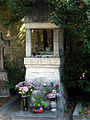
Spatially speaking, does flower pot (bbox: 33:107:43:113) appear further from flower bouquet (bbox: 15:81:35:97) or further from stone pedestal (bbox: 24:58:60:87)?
stone pedestal (bbox: 24:58:60:87)

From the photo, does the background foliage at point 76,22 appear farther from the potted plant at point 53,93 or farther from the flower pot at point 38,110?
the flower pot at point 38,110

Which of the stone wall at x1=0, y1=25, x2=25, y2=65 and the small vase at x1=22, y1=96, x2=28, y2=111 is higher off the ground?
the stone wall at x1=0, y1=25, x2=25, y2=65

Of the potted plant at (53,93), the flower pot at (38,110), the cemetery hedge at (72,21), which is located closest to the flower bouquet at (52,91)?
the potted plant at (53,93)

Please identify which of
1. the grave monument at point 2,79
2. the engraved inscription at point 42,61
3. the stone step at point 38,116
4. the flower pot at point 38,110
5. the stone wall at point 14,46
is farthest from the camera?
the stone wall at point 14,46

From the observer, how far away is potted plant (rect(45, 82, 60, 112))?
5812 millimetres

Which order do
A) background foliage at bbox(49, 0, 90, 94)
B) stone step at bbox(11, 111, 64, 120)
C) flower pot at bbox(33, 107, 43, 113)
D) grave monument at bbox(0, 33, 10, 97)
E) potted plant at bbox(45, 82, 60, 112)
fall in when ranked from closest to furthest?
background foliage at bbox(49, 0, 90, 94)
stone step at bbox(11, 111, 64, 120)
flower pot at bbox(33, 107, 43, 113)
potted plant at bbox(45, 82, 60, 112)
grave monument at bbox(0, 33, 10, 97)

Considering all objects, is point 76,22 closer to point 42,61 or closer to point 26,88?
point 42,61

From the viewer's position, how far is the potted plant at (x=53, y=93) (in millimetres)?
5812

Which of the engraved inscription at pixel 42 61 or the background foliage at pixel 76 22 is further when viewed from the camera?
the engraved inscription at pixel 42 61

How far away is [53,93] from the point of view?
5.83 m

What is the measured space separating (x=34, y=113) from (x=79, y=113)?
4.10ft

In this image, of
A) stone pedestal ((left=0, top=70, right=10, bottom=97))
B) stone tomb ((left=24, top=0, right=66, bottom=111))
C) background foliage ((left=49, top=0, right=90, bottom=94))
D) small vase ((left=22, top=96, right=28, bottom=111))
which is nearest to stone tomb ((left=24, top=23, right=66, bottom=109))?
stone tomb ((left=24, top=0, right=66, bottom=111))

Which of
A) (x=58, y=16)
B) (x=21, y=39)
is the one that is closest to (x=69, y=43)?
(x=21, y=39)

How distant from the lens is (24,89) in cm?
575
